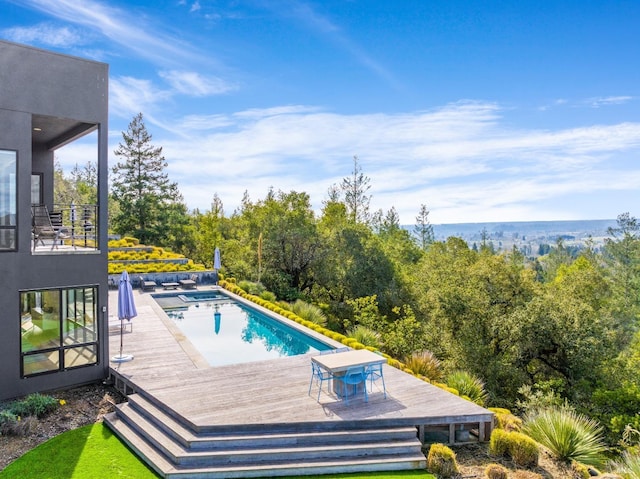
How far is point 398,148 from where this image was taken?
1216 inches

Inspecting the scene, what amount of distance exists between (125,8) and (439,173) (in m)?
29.8

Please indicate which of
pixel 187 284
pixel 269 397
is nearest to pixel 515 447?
pixel 269 397

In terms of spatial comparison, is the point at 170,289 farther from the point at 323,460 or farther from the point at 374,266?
the point at 323,460

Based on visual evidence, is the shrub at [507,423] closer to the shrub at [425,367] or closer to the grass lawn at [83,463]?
the grass lawn at [83,463]

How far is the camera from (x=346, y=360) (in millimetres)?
8078

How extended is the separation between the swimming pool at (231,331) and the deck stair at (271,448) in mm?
3700

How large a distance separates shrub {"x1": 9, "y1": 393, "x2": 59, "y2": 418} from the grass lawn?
3.29ft

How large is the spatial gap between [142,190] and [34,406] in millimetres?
32429

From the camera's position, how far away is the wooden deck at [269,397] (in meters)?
7.20

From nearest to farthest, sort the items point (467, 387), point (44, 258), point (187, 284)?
1. point (44, 258)
2. point (467, 387)
3. point (187, 284)

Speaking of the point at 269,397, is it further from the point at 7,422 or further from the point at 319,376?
the point at 7,422

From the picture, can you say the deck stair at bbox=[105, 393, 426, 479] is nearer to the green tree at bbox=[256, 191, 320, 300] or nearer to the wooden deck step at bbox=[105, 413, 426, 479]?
the wooden deck step at bbox=[105, 413, 426, 479]

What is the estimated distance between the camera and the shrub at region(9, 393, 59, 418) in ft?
25.7

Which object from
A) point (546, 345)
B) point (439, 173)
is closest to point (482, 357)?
point (546, 345)
